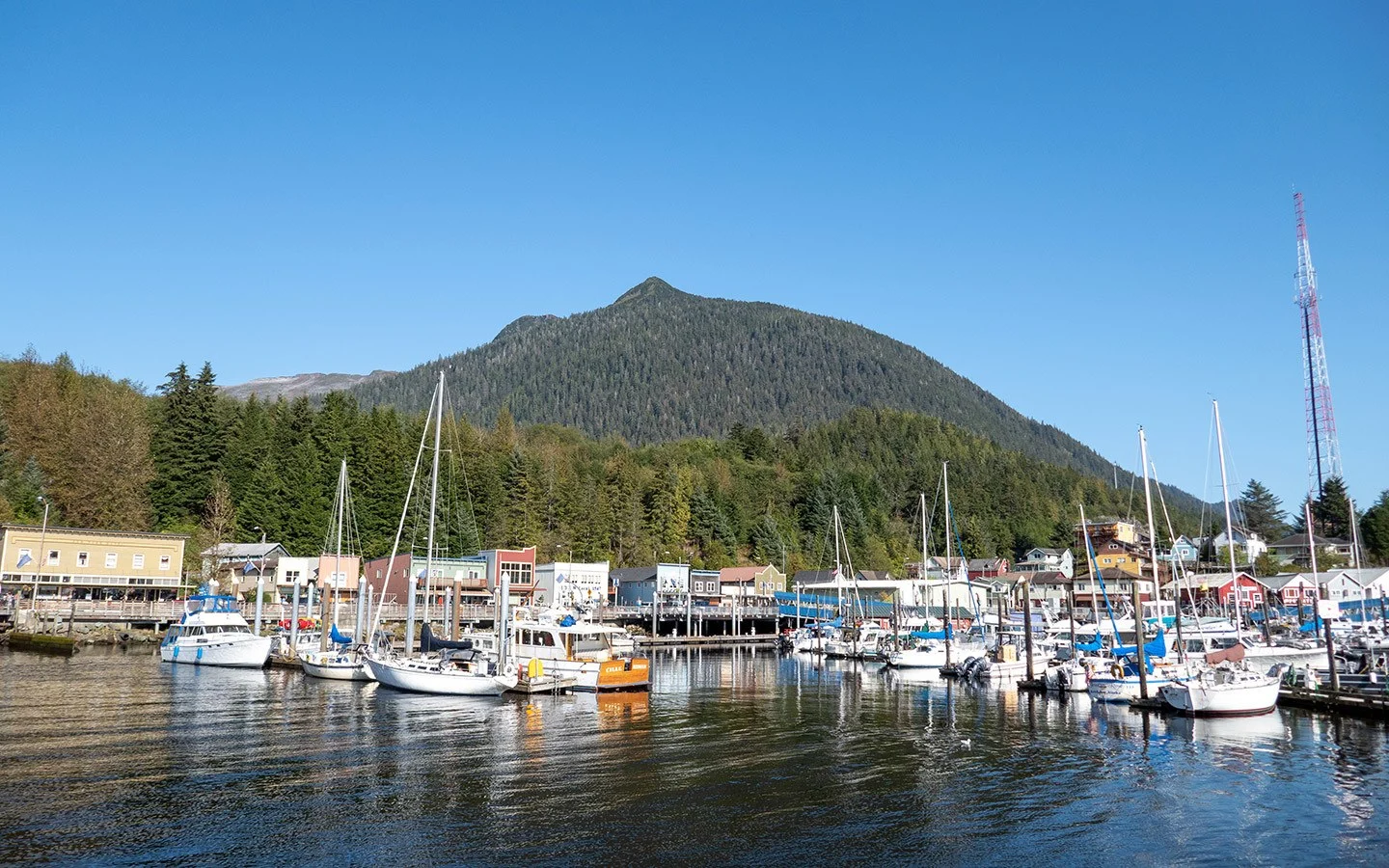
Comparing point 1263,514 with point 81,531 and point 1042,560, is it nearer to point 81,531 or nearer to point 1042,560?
point 1042,560

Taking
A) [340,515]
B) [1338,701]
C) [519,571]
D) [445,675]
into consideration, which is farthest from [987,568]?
[445,675]

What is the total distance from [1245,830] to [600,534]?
338 ft

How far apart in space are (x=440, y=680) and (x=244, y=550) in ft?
180

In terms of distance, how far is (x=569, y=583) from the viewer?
103812 mm

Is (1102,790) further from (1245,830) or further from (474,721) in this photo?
(474,721)

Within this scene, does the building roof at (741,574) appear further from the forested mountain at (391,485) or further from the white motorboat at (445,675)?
the white motorboat at (445,675)

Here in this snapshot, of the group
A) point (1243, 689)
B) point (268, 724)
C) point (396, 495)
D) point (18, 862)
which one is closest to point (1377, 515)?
point (1243, 689)

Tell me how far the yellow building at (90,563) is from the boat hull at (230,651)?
25865mm

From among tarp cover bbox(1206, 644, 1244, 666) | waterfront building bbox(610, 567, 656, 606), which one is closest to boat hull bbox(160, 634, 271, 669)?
tarp cover bbox(1206, 644, 1244, 666)

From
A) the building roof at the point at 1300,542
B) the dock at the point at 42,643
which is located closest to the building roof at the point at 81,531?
the dock at the point at 42,643

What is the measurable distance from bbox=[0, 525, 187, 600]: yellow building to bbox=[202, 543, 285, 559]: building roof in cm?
467

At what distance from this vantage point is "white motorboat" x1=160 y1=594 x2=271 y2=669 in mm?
55781

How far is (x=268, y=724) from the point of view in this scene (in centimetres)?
3472

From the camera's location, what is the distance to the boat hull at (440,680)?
4425 cm
